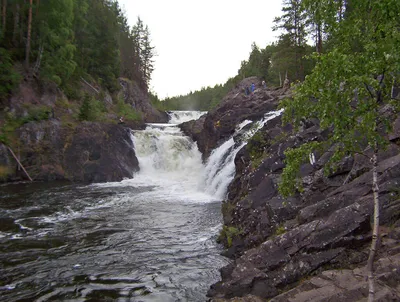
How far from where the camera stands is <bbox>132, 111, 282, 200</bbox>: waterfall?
2323 cm

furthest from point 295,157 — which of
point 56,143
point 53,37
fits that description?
point 53,37

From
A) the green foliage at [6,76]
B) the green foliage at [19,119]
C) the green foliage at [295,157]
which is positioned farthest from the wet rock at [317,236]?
the green foliage at [6,76]

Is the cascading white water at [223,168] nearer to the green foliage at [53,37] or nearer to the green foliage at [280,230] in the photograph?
the green foliage at [280,230]

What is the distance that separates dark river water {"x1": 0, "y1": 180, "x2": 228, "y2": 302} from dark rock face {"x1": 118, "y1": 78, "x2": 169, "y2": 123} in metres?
33.8

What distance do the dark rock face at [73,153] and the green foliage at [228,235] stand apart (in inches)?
652

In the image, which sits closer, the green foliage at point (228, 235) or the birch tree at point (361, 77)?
the birch tree at point (361, 77)

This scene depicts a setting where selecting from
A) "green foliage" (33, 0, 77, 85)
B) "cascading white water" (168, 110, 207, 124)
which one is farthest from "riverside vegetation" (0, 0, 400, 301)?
"cascading white water" (168, 110, 207, 124)

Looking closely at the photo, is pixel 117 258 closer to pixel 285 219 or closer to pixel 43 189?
pixel 285 219

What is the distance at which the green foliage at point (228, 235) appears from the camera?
36.9 ft

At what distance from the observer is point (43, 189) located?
21.6 meters

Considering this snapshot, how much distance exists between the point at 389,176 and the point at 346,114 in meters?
4.29

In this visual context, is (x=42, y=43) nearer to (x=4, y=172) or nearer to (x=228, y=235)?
(x=4, y=172)

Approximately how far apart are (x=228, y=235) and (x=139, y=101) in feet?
152

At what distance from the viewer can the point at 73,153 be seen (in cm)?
2684
